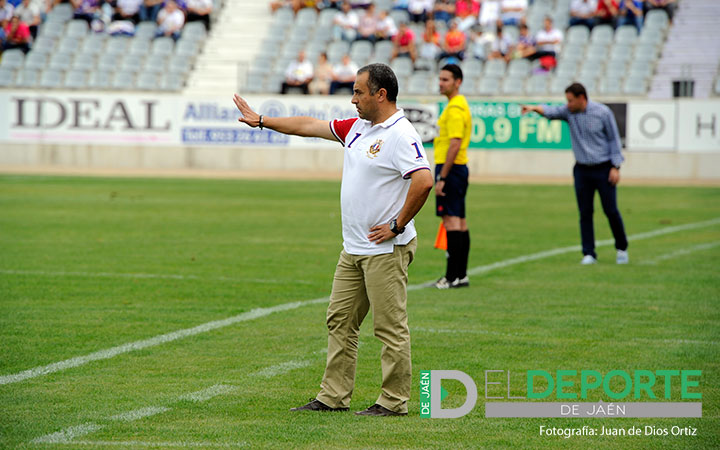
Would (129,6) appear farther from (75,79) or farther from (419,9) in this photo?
(419,9)

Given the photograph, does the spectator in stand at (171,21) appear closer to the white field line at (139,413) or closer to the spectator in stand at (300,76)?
the spectator in stand at (300,76)

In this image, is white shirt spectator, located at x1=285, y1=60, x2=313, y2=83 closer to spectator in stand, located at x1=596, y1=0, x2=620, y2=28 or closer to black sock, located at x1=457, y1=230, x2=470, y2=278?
→ spectator in stand, located at x1=596, y1=0, x2=620, y2=28

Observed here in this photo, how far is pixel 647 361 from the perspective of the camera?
707cm

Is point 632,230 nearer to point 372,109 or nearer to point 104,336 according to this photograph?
point 104,336

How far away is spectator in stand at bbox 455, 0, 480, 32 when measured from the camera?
32969 millimetres

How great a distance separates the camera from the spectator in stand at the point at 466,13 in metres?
33.0

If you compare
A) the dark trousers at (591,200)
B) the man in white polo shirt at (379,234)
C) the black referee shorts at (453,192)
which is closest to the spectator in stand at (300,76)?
the dark trousers at (591,200)

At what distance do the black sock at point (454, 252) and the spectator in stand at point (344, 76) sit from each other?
67.7 ft

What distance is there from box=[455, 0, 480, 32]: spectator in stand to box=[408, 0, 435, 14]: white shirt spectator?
1230 millimetres

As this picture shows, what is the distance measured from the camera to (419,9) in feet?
112

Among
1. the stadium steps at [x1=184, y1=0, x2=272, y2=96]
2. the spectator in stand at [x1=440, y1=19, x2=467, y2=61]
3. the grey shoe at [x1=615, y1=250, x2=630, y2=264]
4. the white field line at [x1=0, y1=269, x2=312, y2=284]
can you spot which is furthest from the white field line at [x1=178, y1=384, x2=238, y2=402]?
the spectator in stand at [x1=440, y1=19, x2=467, y2=61]

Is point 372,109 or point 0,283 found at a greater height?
point 372,109

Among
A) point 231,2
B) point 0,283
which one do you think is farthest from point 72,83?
point 0,283

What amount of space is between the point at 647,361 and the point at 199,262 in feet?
20.8
